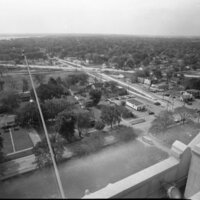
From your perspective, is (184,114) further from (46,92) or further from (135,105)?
(46,92)

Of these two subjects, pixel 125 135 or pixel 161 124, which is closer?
pixel 125 135

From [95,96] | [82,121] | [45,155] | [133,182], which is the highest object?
[133,182]

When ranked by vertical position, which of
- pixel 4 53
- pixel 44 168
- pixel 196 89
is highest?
pixel 4 53

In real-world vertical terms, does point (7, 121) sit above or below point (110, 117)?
below

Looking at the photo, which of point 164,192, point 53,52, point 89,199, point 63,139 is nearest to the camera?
point 89,199

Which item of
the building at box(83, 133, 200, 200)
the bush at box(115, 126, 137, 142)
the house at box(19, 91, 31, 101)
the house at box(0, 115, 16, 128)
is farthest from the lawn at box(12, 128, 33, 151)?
the building at box(83, 133, 200, 200)

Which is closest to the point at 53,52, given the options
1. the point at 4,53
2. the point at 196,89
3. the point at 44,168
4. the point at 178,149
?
the point at 4,53

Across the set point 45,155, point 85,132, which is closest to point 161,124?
point 85,132

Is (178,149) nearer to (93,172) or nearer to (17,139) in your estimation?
(93,172)
